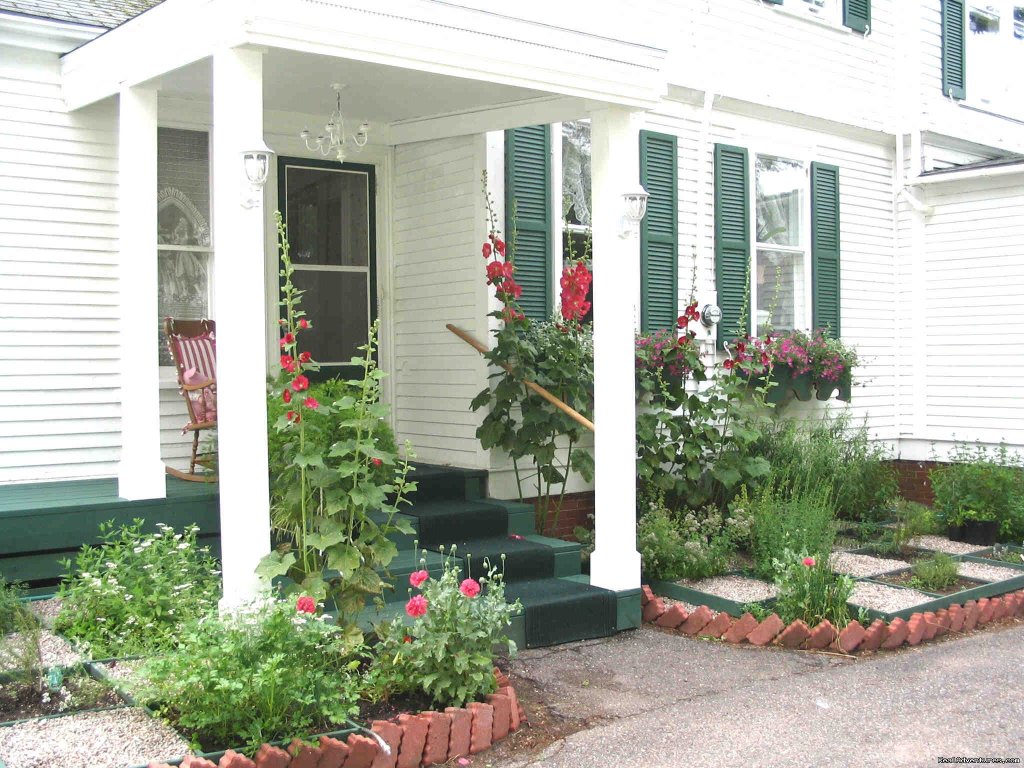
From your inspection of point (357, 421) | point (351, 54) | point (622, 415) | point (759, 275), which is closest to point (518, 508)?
point (622, 415)

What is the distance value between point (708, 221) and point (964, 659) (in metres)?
4.14

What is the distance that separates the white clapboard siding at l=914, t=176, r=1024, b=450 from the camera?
962cm

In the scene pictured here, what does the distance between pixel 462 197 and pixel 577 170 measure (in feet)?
3.68

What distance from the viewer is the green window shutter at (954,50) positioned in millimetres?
10664

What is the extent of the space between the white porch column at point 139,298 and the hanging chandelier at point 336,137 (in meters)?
0.94

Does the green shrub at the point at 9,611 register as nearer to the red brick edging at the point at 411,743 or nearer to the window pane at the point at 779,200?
the red brick edging at the point at 411,743

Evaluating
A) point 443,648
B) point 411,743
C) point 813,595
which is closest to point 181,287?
point 443,648

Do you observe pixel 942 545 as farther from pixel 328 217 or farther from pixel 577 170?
pixel 328 217

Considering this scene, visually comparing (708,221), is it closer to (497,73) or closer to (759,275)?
(759,275)

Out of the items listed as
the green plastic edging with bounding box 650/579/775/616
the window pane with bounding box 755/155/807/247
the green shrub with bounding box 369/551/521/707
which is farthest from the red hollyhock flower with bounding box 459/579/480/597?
the window pane with bounding box 755/155/807/247

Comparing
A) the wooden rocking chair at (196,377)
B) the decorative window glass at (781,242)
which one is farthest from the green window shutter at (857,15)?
the wooden rocking chair at (196,377)

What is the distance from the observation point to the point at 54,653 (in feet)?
15.0

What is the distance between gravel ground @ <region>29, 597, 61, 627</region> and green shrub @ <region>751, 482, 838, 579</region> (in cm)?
389

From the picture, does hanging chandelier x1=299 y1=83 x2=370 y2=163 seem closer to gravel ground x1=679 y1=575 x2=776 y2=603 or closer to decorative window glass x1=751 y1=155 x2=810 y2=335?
gravel ground x1=679 y1=575 x2=776 y2=603
